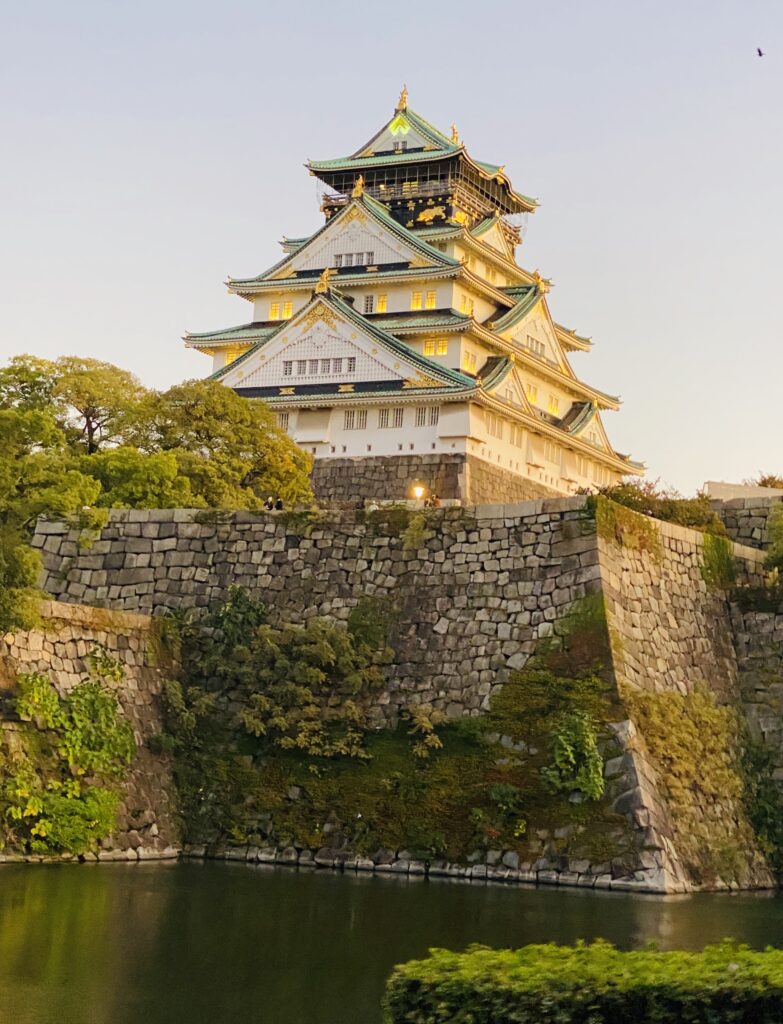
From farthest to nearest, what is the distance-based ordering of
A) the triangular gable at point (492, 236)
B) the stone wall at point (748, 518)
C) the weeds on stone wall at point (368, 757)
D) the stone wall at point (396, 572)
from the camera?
the triangular gable at point (492, 236) → the stone wall at point (748, 518) → the stone wall at point (396, 572) → the weeds on stone wall at point (368, 757)

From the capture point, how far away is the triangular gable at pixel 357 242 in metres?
55.8

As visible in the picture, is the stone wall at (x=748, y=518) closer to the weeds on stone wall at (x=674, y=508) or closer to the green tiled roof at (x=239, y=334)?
the weeds on stone wall at (x=674, y=508)

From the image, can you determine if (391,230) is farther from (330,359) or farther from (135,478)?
(135,478)

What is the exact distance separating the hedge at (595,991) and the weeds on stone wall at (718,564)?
1773 cm

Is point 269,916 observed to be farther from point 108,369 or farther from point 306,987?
point 108,369

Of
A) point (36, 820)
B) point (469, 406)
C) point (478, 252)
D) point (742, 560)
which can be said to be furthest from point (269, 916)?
point (478, 252)

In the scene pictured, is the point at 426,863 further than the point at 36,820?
Yes

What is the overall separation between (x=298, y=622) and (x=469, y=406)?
89.8 ft

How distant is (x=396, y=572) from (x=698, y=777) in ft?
18.6

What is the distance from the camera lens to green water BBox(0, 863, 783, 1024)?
12108mm

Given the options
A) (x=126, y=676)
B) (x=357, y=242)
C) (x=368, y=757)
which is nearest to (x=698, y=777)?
(x=368, y=757)

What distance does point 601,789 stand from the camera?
21891 mm

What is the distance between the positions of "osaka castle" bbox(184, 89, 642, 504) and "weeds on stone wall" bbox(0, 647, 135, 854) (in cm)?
2854

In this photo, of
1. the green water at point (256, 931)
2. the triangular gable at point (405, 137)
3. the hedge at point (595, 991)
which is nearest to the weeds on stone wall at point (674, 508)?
the green water at point (256, 931)
